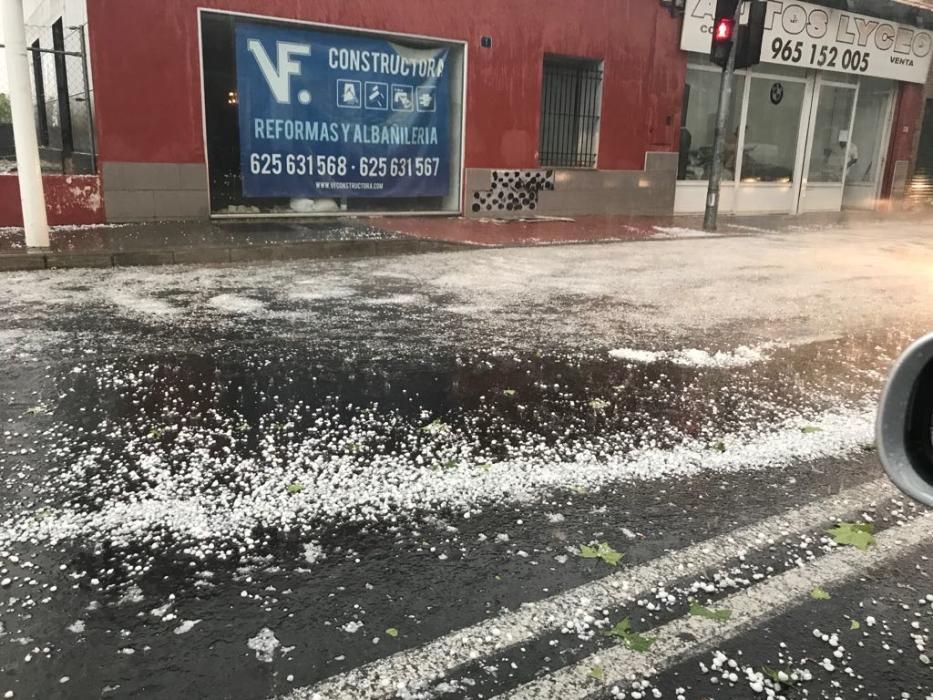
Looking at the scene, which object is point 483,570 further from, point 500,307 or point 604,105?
point 604,105

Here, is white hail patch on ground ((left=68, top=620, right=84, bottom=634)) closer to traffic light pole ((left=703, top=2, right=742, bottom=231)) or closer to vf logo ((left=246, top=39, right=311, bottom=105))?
vf logo ((left=246, top=39, right=311, bottom=105))

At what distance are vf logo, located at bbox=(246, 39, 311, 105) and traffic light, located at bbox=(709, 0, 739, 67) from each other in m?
6.51

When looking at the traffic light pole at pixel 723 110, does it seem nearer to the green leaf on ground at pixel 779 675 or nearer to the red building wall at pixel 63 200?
the red building wall at pixel 63 200

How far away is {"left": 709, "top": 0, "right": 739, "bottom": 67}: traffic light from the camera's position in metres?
12.0

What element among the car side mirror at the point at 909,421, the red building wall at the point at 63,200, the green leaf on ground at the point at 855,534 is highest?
the car side mirror at the point at 909,421

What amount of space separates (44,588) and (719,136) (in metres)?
12.4

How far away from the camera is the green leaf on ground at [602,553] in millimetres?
2730

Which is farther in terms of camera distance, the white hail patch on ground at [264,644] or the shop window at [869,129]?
the shop window at [869,129]

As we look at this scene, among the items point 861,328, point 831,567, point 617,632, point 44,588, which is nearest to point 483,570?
point 617,632

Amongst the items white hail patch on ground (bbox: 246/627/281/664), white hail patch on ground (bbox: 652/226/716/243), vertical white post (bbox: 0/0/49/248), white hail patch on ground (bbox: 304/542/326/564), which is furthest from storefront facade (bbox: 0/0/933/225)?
white hail patch on ground (bbox: 246/627/281/664)

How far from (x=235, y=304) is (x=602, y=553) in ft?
16.1

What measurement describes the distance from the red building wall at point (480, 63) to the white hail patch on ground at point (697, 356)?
27.7 ft

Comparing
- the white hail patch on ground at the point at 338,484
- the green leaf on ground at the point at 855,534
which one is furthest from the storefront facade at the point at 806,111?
the green leaf on ground at the point at 855,534

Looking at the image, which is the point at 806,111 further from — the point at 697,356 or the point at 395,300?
the point at 697,356
